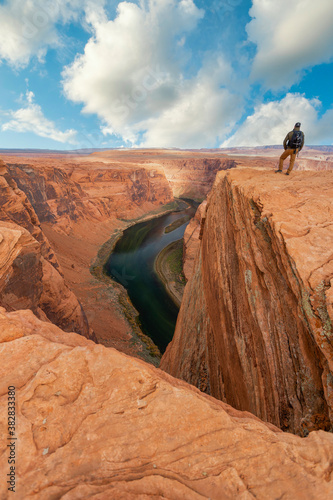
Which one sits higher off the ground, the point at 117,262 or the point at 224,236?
the point at 224,236

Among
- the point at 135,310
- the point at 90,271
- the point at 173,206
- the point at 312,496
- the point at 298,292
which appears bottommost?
the point at 135,310

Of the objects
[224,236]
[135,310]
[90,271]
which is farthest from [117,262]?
[224,236]

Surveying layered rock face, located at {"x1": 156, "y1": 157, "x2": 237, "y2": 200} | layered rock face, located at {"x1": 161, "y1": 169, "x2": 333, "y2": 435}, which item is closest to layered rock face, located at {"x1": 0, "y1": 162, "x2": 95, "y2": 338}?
layered rock face, located at {"x1": 161, "y1": 169, "x2": 333, "y2": 435}

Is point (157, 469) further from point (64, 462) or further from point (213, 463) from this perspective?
point (64, 462)

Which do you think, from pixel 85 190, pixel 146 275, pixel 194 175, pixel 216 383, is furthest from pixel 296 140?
pixel 194 175

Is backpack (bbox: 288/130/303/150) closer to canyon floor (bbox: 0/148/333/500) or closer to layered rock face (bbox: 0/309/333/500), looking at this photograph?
canyon floor (bbox: 0/148/333/500)

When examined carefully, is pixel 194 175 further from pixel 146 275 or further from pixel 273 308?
pixel 273 308

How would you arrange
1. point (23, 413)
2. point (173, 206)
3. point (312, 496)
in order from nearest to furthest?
point (312, 496) → point (23, 413) → point (173, 206)
